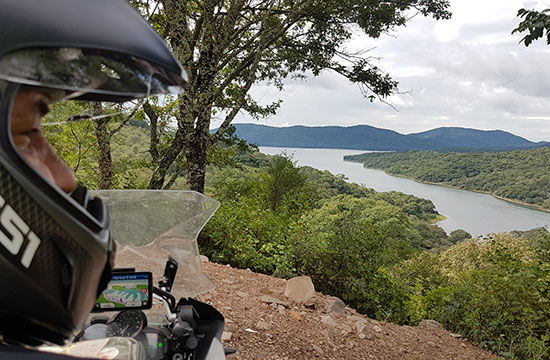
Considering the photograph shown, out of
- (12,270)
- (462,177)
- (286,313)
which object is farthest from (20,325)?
(462,177)

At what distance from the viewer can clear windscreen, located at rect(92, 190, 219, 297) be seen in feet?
4.82

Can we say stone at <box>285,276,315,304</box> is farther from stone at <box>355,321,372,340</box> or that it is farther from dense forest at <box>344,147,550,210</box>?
dense forest at <box>344,147,550,210</box>

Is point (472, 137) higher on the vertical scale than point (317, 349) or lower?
higher

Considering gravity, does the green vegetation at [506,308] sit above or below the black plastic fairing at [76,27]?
below

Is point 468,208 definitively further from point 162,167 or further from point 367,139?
point 162,167

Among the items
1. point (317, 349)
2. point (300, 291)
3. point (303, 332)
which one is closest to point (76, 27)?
point (317, 349)

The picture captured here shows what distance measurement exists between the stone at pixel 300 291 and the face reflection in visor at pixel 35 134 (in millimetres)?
4815

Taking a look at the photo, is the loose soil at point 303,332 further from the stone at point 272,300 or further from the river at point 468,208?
the river at point 468,208

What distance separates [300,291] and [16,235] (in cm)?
496

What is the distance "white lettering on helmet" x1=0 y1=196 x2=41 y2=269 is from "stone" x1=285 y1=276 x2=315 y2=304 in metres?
4.84

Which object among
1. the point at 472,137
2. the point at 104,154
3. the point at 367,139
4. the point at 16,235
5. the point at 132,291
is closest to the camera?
the point at 16,235

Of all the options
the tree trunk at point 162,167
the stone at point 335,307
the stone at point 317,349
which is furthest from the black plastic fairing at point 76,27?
the tree trunk at point 162,167

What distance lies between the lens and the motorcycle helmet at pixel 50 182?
611 millimetres

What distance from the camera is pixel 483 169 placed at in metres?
76.5
